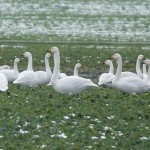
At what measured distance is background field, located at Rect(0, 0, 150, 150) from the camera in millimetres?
13992

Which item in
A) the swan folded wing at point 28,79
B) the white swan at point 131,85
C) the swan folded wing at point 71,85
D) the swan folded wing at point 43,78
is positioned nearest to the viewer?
the swan folded wing at point 71,85

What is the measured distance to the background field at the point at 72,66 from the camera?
1399cm

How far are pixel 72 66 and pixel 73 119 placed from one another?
11920 mm

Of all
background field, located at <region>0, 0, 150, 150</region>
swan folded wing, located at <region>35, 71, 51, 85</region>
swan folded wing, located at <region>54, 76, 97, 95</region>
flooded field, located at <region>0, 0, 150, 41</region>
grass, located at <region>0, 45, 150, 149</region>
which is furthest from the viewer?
flooded field, located at <region>0, 0, 150, 41</region>

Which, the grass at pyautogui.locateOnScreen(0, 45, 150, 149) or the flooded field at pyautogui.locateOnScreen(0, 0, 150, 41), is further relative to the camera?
the flooded field at pyautogui.locateOnScreen(0, 0, 150, 41)

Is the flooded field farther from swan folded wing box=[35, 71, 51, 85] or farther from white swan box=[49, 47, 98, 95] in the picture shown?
white swan box=[49, 47, 98, 95]

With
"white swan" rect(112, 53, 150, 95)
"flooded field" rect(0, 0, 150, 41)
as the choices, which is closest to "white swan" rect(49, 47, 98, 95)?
"white swan" rect(112, 53, 150, 95)

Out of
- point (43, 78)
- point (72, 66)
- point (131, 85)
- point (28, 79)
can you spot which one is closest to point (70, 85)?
point (131, 85)

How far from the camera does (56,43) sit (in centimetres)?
3341

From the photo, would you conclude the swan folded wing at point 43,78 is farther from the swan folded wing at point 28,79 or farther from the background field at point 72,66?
the swan folded wing at point 28,79

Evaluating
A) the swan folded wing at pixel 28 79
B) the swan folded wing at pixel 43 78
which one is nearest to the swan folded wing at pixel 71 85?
the swan folded wing at pixel 28 79

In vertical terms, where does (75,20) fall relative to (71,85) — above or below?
below

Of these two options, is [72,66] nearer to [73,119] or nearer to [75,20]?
[73,119]

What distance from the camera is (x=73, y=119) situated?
15555mm
